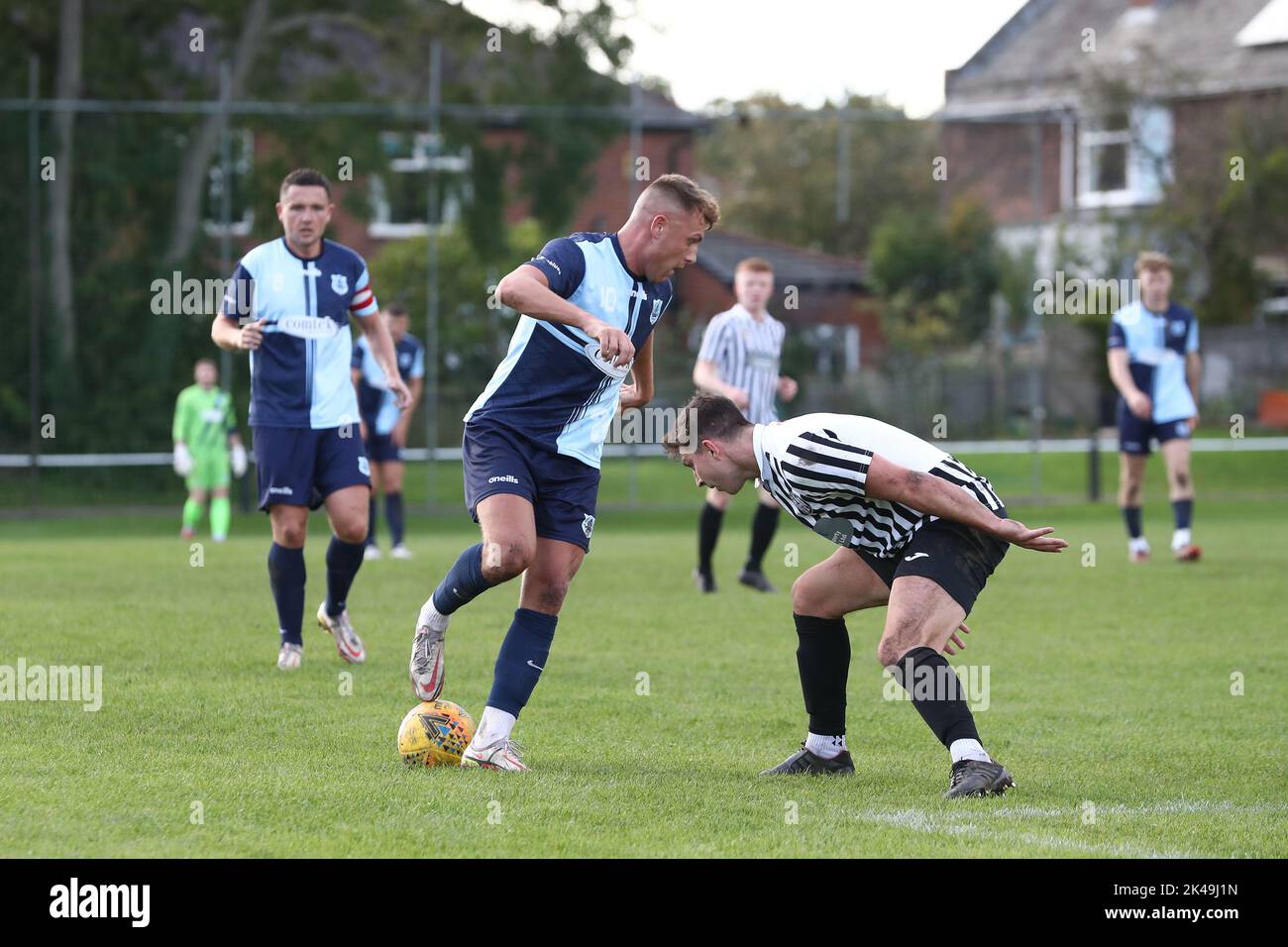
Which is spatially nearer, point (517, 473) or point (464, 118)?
point (517, 473)

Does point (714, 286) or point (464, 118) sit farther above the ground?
point (464, 118)

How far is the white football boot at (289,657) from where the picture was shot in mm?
8406

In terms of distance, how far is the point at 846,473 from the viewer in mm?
5395

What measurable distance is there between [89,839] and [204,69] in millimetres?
20110

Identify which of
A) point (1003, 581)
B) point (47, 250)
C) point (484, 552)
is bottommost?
point (1003, 581)

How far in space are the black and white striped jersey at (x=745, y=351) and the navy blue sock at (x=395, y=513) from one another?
4051 mm

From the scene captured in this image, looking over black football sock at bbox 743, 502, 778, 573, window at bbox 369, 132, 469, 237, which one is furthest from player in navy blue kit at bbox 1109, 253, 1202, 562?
window at bbox 369, 132, 469, 237

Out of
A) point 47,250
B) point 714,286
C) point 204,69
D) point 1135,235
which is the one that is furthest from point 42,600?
point 1135,235

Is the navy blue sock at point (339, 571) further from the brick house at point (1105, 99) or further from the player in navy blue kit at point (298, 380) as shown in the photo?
the brick house at point (1105, 99)

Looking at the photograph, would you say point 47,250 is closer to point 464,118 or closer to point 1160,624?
point 464,118

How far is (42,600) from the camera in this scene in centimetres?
1124

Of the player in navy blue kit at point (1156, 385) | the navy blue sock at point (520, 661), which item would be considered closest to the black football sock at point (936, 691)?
the navy blue sock at point (520, 661)

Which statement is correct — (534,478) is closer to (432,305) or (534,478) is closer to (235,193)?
(432,305)
